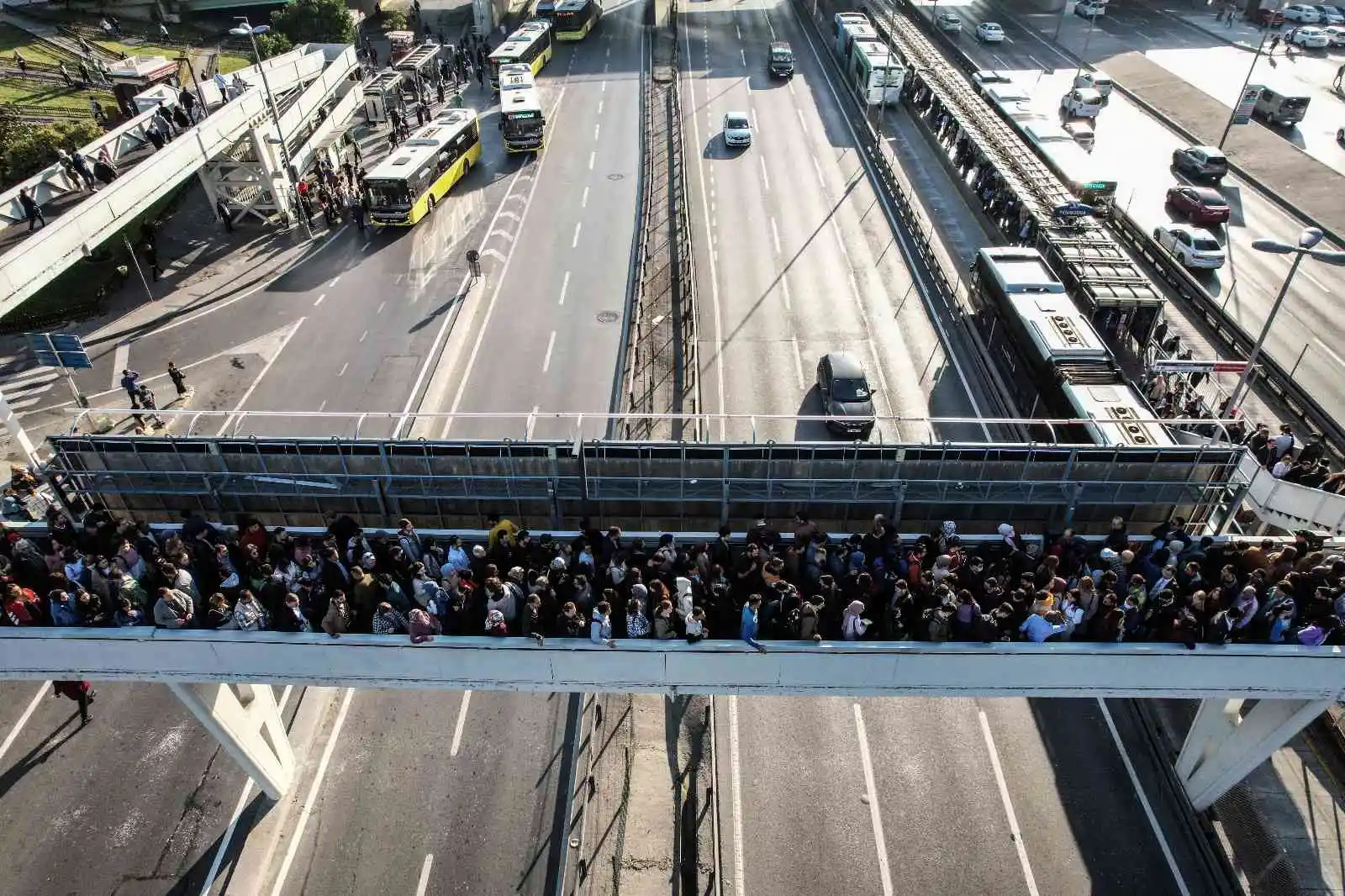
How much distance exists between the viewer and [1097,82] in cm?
5475

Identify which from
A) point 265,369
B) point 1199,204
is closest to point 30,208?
point 265,369

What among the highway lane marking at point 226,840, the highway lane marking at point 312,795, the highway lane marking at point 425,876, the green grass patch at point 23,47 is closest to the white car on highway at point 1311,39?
the highway lane marking at point 312,795

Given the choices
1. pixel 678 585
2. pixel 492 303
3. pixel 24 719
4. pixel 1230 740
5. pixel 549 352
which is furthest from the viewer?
pixel 492 303

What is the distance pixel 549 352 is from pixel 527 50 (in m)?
36.4

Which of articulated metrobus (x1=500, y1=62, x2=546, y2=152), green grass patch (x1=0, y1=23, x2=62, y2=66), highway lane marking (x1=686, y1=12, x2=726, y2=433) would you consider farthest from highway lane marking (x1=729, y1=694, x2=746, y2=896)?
green grass patch (x1=0, y1=23, x2=62, y2=66)

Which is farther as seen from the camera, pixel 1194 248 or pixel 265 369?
pixel 1194 248

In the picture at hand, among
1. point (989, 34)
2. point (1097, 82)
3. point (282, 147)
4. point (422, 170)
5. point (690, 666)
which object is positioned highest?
point (690, 666)

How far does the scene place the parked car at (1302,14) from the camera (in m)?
65.9

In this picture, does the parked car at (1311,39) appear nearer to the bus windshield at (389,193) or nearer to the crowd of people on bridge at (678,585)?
the bus windshield at (389,193)

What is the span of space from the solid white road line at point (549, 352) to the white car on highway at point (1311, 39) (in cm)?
6635

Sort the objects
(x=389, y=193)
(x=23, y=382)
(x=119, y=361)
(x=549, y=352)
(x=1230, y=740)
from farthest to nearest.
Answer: (x=389, y=193) < (x=549, y=352) < (x=119, y=361) < (x=23, y=382) < (x=1230, y=740)

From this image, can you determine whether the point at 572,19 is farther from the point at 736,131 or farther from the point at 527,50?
the point at 736,131

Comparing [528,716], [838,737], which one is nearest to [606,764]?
[528,716]

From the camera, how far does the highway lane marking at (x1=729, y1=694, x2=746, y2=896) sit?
52.7 ft
